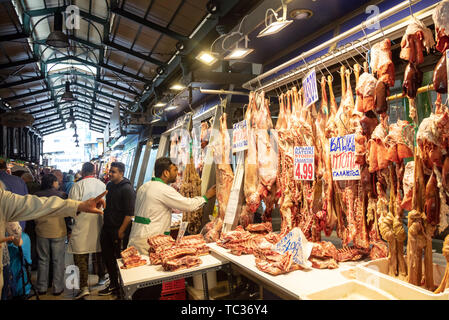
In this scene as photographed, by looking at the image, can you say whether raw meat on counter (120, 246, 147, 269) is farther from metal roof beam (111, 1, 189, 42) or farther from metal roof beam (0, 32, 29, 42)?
metal roof beam (0, 32, 29, 42)

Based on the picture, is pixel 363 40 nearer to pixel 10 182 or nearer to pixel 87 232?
pixel 87 232

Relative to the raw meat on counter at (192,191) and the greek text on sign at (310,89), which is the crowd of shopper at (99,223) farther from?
the greek text on sign at (310,89)

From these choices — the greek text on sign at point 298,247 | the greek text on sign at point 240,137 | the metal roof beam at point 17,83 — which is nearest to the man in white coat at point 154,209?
the greek text on sign at point 240,137

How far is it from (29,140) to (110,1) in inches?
624

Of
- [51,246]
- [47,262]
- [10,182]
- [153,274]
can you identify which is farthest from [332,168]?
[47,262]

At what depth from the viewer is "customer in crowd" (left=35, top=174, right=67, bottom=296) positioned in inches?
216

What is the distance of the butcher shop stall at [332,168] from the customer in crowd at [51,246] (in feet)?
9.54

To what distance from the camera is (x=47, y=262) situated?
5586 millimetres

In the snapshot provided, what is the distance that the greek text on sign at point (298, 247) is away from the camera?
221cm

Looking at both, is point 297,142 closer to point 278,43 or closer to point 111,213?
point 278,43

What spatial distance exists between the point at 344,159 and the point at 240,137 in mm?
1492

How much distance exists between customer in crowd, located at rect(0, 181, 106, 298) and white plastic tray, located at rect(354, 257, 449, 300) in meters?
2.10

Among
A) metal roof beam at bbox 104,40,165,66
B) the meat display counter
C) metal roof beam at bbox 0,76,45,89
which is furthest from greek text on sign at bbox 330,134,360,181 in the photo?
metal roof beam at bbox 0,76,45,89

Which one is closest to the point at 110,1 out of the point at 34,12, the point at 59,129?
the point at 34,12
